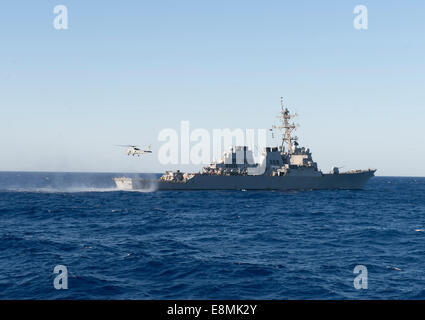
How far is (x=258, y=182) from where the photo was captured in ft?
208

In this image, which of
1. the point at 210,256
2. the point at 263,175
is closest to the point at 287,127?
the point at 263,175

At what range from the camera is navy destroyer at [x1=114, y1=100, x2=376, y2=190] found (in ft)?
206

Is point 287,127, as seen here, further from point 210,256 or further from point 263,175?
point 210,256

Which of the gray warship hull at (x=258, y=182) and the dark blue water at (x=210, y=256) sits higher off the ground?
the gray warship hull at (x=258, y=182)

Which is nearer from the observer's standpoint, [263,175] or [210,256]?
[210,256]

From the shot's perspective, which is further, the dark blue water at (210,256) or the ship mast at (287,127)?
the ship mast at (287,127)

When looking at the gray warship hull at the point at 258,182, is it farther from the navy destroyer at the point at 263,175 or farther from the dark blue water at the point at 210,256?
the dark blue water at the point at 210,256

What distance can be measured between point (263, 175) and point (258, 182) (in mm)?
1619

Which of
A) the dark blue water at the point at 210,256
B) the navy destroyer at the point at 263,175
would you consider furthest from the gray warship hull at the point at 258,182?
the dark blue water at the point at 210,256

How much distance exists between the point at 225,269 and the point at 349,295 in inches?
207

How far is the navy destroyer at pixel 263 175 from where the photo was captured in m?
62.8

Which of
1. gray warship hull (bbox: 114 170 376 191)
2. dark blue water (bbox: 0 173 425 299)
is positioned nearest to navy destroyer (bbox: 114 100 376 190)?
gray warship hull (bbox: 114 170 376 191)

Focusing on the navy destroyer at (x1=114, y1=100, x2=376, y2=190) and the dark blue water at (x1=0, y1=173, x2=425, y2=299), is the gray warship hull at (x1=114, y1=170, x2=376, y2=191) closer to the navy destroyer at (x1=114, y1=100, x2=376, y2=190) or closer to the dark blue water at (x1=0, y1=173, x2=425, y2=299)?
the navy destroyer at (x1=114, y1=100, x2=376, y2=190)

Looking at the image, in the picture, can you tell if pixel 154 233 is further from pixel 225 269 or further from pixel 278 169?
pixel 278 169
